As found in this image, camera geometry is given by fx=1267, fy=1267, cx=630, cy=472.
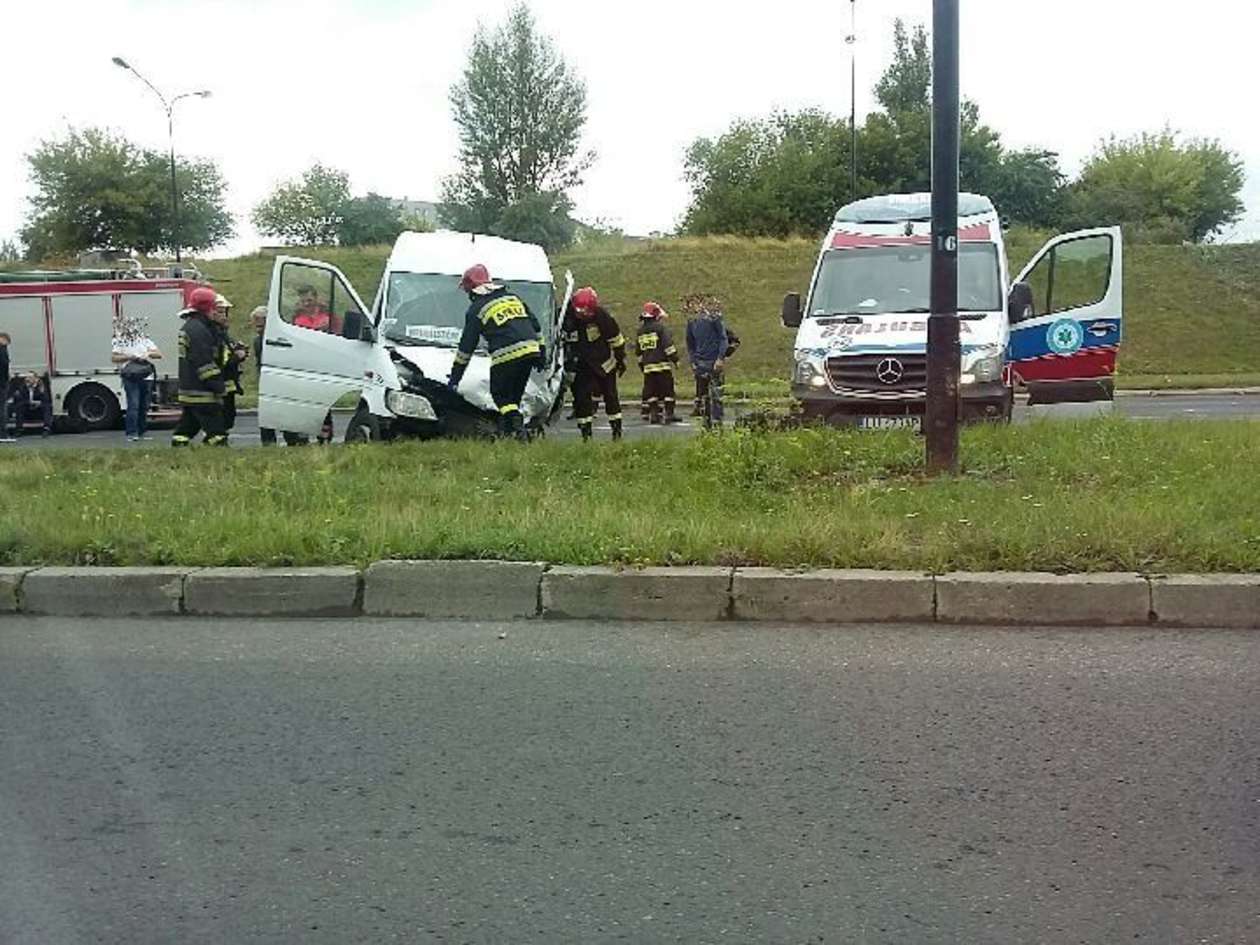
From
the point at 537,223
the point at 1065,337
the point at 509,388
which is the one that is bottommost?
the point at 509,388

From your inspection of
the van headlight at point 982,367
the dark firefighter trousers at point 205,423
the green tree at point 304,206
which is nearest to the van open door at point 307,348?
the dark firefighter trousers at point 205,423

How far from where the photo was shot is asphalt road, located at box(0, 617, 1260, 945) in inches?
139

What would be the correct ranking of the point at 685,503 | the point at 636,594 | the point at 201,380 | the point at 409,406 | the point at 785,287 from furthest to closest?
the point at 785,287
the point at 201,380
the point at 409,406
the point at 685,503
the point at 636,594

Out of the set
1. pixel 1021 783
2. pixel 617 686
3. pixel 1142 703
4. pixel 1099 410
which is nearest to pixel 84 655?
pixel 617 686

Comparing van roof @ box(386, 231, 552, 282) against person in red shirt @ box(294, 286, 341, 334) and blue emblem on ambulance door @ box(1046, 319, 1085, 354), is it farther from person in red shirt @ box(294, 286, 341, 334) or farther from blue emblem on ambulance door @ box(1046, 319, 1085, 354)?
blue emblem on ambulance door @ box(1046, 319, 1085, 354)

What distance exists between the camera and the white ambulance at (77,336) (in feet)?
72.5

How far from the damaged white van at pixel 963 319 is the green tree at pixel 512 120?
1806 inches

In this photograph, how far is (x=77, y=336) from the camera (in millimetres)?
22141

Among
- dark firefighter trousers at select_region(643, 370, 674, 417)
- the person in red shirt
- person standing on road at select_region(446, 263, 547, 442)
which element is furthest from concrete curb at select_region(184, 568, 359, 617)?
dark firefighter trousers at select_region(643, 370, 674, 417)

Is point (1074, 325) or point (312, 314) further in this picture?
point (1074, 325)

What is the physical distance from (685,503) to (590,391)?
560 cm

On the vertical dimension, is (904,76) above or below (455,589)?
above

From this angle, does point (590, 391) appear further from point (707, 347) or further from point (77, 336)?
point (77, 336)

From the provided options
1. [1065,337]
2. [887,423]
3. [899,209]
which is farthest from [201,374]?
[1065,337]
